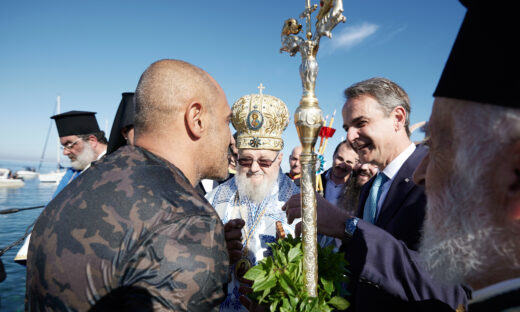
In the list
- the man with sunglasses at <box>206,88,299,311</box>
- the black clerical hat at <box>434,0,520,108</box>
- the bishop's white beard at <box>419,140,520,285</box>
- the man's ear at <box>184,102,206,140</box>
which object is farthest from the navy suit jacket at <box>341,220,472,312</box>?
the man with sunglasses at <box>206,88,299,311</box>

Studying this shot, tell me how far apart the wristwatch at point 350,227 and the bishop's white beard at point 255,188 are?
1.96 meters

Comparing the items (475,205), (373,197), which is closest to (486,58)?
(475,205)

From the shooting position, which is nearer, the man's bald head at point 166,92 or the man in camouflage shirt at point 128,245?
the man in camouflage shirt at point 128,245

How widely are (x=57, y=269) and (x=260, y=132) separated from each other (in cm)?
286

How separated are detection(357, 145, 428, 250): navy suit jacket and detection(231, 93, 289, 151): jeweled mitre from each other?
1790mm

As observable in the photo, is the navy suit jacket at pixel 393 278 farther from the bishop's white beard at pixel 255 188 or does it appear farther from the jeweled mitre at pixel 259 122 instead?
the jeweled mitre at pixel 259 122

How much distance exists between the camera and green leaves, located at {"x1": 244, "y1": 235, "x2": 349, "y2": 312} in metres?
1.33

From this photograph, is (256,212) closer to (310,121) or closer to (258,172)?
(258,172)

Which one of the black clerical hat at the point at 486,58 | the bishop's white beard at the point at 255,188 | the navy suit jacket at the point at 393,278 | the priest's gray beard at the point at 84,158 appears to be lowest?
the priest's gray beard at the point at 84,158

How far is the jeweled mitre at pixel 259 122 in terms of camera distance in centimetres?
379

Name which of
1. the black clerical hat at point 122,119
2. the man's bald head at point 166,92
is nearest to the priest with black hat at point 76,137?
the black clerical hat at point 122,119

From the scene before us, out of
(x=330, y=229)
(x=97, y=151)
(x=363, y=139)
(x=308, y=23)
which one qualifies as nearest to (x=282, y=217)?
(x=363, y=139)

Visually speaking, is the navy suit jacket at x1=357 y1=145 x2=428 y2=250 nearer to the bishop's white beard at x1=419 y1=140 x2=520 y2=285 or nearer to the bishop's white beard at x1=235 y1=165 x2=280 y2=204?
the bishop's white beard at x1=419 y1=140 x2=520 y2=285

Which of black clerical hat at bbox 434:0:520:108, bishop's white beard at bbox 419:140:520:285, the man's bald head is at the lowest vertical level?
bishop's white beard at bbox 419:140:520:285
